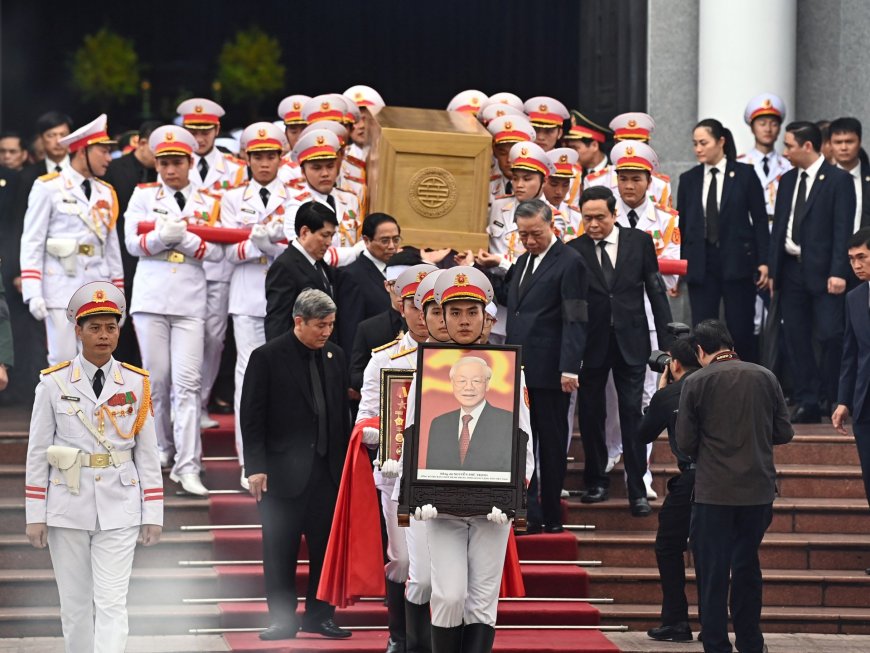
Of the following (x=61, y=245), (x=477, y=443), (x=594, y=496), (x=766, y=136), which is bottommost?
Result: (x=594, y=496)

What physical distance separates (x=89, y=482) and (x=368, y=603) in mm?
2391

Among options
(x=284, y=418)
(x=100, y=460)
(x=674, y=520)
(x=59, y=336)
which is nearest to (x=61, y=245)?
(x=59, y=336)

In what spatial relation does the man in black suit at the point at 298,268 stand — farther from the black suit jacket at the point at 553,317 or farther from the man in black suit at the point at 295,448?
the black suit jacket at the point at 553,317

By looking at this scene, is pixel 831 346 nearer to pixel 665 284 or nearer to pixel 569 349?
pixel 665 284

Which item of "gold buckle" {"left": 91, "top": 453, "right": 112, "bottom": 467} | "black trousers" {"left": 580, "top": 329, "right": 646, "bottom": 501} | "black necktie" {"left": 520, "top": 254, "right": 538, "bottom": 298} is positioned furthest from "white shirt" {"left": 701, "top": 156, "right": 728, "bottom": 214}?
"gold buckle" {"left": 91, "top": 453, "right": 112, "bottom": 467}

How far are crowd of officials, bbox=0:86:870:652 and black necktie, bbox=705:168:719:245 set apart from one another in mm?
19

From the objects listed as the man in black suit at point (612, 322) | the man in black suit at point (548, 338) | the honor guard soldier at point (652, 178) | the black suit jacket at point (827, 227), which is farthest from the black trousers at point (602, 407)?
the black suit jacket at point (827, 227)

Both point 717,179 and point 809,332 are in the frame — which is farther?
point 717,179

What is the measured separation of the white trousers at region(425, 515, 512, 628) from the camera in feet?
25.6

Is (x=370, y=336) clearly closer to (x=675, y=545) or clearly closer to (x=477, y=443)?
(x=675, y=545)

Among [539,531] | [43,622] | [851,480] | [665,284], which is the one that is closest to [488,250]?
[665,284]

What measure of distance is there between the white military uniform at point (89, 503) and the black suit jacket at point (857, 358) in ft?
14.5

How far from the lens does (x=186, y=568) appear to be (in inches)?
408

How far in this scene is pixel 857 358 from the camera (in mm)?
10703
